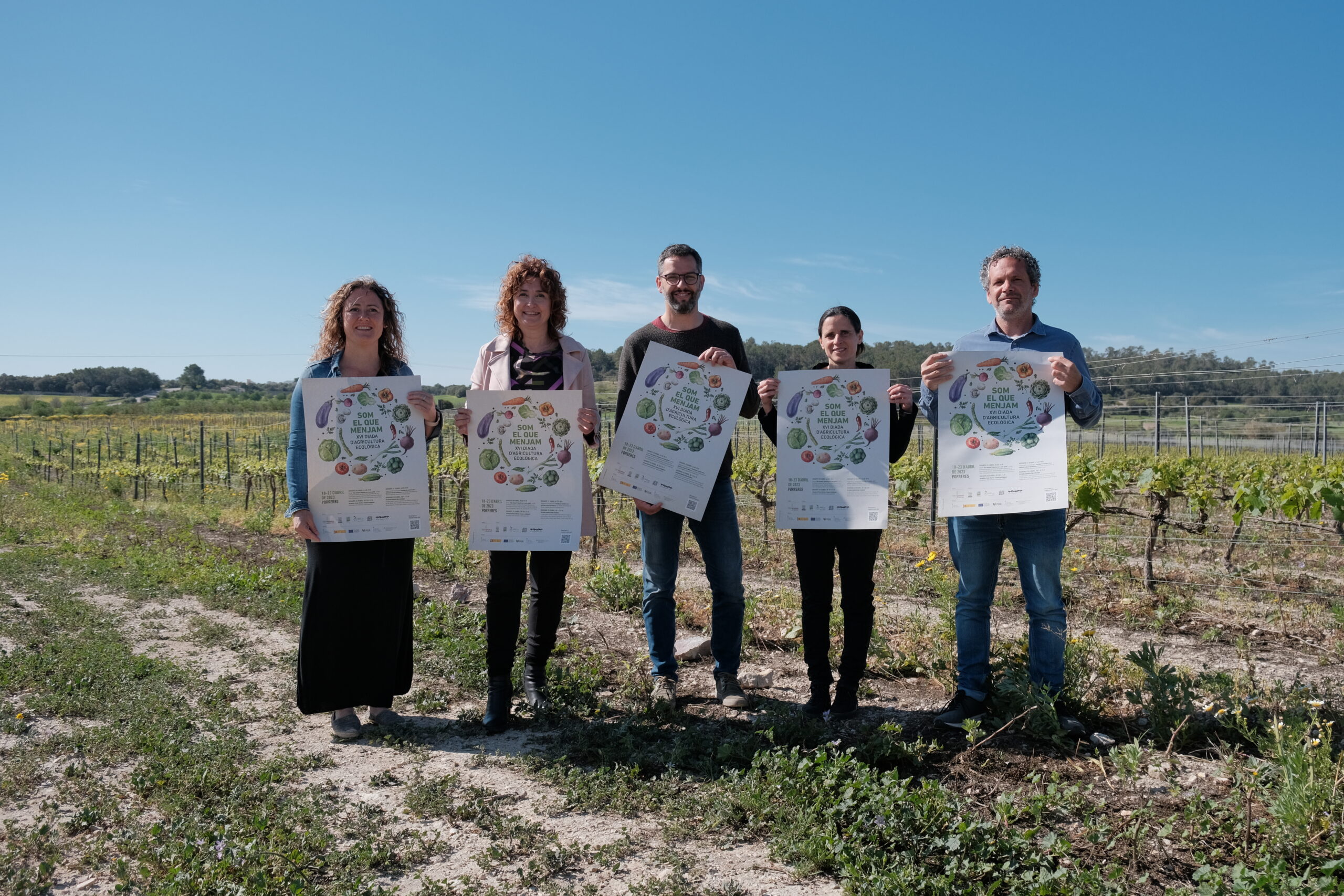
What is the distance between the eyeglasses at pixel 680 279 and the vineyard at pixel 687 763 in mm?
1951

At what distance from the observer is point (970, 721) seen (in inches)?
120

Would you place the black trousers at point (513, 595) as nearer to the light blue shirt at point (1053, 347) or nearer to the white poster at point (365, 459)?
the white poster at point (365, 459)

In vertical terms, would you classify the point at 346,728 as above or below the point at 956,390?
below

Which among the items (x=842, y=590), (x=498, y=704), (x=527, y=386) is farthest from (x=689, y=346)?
(x=498, y=704)

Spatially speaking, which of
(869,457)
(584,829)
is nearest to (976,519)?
(869,457)

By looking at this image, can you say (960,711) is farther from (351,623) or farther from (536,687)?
(351,623)

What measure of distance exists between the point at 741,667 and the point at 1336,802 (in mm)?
2710

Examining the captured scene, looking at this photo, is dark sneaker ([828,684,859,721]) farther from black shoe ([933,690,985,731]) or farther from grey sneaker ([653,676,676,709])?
grey sneaker ([653,676,676,709])

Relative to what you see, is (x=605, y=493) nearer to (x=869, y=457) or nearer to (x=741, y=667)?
(x=741, y=667)

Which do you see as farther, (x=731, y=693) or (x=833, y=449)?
(x=731, y=693)

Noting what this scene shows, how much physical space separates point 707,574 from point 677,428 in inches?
28.7

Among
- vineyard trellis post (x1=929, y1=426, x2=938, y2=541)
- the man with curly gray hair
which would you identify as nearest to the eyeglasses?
the man with curly gray hair

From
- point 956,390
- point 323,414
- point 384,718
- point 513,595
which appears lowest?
point 384,718

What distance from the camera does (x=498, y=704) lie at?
368 cm
